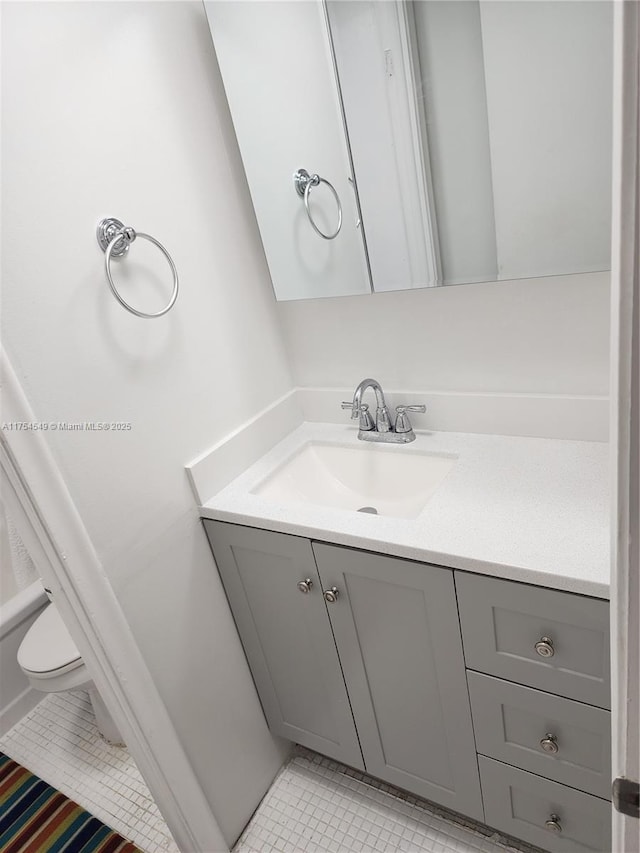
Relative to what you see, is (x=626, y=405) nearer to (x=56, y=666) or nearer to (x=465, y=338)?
(x=465, y=338)

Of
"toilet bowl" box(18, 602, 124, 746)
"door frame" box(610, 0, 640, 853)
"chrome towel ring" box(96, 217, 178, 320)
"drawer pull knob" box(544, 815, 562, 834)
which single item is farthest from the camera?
"toilet bowl" box(18, 602, 124, 746)

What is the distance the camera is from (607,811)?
1054 mm

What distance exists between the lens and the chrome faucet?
142cm

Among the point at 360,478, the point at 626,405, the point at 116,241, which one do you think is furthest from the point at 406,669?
the point at 116,241

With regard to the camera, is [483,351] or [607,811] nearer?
[607,811]

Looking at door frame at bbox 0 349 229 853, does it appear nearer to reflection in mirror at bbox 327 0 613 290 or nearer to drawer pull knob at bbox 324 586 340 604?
drawer pull knob at bbox 324 586 340 604

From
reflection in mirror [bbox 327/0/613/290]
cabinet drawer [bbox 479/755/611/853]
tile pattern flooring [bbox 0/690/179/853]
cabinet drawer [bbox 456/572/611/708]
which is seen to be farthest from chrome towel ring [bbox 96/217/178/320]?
tile pattern flooring [bbox 0/690/179/853]

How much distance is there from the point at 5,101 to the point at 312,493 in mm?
1042

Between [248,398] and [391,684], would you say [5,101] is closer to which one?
[248,398]

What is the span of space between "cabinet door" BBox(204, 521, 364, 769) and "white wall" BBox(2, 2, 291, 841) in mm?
56

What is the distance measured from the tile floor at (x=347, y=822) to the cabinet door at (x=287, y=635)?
0.15 metres

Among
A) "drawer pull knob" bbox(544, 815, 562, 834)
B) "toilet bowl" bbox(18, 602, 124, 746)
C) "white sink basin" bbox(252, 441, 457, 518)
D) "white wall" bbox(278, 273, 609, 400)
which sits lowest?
"drawer pull knob" bbox(544, 815, 562, 834)

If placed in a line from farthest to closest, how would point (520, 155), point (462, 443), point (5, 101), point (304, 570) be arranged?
point (462, 443), point (304, 570), point (520, 155), point (5, 101)

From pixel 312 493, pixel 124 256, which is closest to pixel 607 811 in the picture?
pixel 312 493
